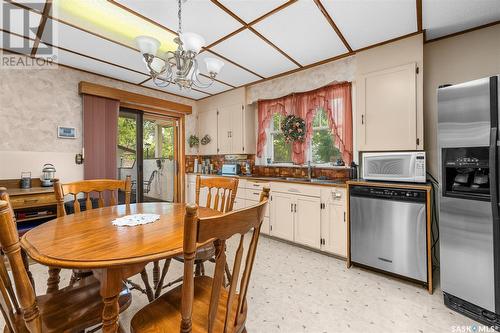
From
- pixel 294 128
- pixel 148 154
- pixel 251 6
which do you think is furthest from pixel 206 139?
pixel 251 6

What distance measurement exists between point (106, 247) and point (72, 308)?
1.32 feet

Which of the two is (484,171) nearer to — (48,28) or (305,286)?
(305,286)

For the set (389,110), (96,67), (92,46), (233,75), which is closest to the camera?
(389,110)

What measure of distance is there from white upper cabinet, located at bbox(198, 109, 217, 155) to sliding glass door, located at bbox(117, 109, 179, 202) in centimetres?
53

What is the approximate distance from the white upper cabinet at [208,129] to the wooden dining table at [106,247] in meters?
3.29

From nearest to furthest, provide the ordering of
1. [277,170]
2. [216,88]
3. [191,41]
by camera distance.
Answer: [191,41]
[277,170]
[216,88]

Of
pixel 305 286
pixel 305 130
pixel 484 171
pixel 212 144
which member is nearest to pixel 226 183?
pixel 305 286

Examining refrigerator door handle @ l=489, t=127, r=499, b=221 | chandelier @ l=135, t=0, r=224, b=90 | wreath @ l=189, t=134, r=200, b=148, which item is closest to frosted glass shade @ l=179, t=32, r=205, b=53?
chandelier @ l=135, t=0, r=224, b=90

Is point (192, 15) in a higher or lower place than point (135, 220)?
higher

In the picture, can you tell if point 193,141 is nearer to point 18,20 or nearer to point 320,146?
point 320,146

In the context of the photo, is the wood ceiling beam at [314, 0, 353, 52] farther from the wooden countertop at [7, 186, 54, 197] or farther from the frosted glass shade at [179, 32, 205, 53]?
the wooden countertop at [7, 186, 54, 197]

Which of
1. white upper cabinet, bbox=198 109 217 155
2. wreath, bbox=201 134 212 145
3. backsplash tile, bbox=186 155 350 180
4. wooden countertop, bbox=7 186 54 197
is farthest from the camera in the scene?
wreath, bbox=201 134 212 145

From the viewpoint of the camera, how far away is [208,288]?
4.20 feet

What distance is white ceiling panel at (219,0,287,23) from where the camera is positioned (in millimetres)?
1962
